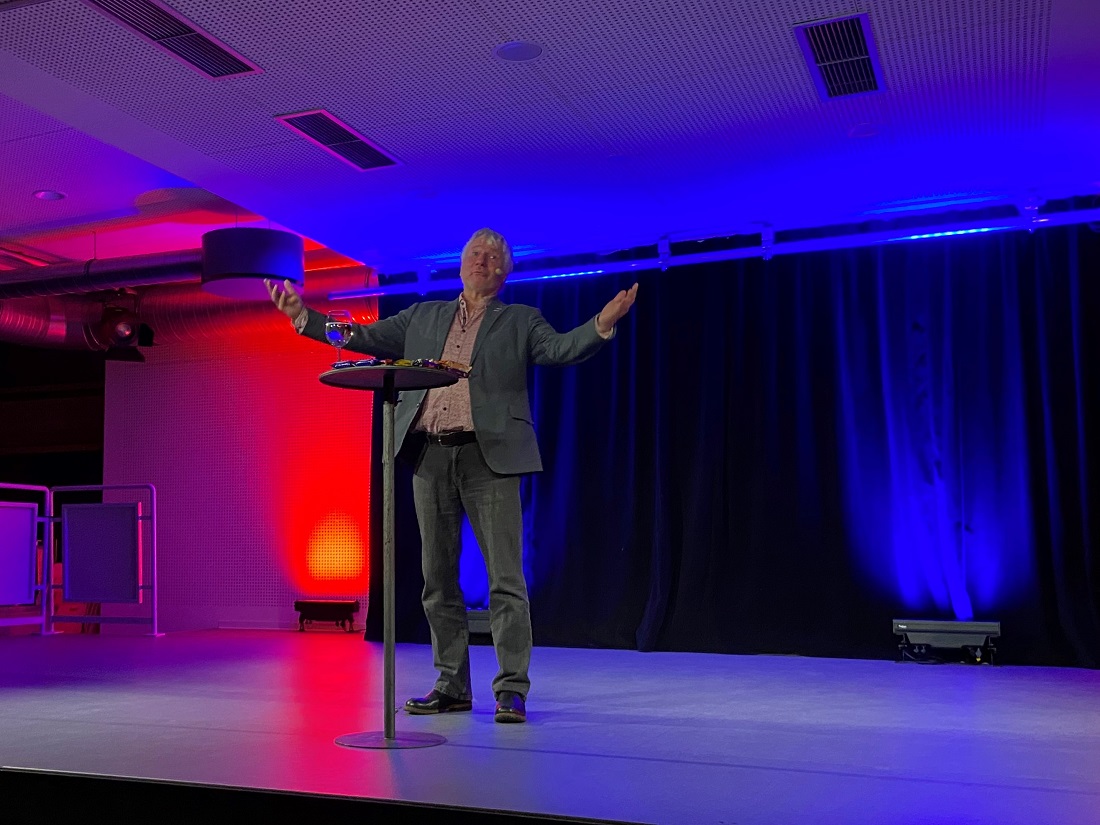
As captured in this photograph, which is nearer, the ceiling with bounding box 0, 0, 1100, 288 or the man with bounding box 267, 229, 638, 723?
the man with bounding box 267, 229, 638, 723

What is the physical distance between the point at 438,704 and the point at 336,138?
9.22ft

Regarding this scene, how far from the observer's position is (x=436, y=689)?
3436 millimetres

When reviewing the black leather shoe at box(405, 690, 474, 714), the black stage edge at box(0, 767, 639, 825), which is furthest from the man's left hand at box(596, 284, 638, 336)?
the black stage edge at box(0, 767, 639, 825)

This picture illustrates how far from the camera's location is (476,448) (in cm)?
337

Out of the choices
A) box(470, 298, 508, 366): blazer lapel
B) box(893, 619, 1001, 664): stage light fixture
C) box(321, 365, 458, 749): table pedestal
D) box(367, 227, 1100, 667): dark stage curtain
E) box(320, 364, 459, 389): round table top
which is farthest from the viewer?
box(367, 227, 1100, 667): dark stage curtain

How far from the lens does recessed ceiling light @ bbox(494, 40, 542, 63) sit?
407 centimetres

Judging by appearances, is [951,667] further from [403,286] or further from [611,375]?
[403,286]

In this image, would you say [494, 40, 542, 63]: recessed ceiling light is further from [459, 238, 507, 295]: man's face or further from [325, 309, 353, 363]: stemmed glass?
[325, 309, 353, 363]: stemmed glass

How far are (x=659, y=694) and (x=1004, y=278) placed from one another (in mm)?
3254

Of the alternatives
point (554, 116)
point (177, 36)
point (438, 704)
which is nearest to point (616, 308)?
point (438, 704)

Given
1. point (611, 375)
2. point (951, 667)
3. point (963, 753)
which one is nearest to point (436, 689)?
point (963, 753)

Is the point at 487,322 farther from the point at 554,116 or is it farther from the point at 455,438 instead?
the point at 554,116

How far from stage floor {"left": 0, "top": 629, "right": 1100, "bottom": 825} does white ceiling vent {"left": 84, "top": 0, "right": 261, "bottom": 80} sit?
2.44 meters

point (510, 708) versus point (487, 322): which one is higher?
point (487, 322)
